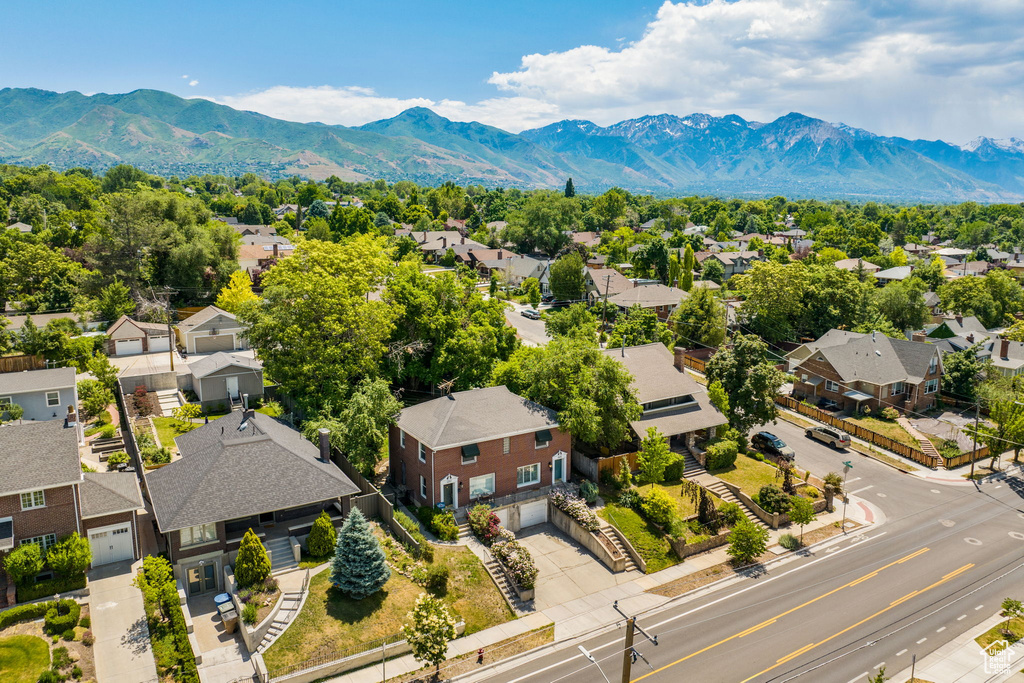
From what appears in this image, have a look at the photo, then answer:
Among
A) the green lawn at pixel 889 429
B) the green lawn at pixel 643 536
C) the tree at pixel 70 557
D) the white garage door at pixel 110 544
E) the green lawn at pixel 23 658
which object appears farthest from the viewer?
the green lawn at pixel 889 429

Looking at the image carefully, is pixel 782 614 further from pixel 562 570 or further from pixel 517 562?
pixel 517 562

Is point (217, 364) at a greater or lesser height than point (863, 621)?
greater

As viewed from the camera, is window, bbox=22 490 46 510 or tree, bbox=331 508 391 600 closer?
tree, bbox=331 508 391 600

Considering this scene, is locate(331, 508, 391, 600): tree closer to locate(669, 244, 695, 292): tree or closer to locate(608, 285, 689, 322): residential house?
locate(608, 285, 689, 322): residential house

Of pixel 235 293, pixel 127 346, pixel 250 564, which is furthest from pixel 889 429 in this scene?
pixel 127 346

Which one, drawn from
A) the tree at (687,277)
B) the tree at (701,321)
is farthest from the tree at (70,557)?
the tree at (687,277)

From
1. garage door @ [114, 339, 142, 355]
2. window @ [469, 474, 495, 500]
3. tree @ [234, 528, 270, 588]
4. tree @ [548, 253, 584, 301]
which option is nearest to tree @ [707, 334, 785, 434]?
window @ [469, 474, 495, 500]

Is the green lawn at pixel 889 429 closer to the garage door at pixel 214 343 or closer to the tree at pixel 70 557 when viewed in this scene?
the tree at pixel 70 557
